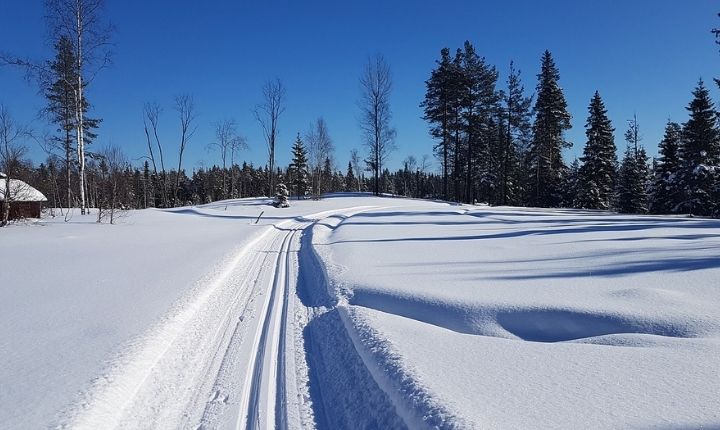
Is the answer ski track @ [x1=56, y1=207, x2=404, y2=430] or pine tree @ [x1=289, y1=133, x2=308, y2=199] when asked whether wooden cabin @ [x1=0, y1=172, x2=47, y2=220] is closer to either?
ski track @ [x1=56, y1=207, x2=404, y2=430]

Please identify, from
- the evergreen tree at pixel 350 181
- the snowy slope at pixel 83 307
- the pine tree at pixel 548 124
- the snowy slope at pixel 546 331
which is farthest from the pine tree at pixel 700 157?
the evergreen tree at pixel 350 181

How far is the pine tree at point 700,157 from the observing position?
29844 mm

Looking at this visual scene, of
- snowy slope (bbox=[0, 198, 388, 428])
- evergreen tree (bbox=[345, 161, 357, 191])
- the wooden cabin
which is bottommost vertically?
snowy slope (bbox=[0, 198, 388, 428])

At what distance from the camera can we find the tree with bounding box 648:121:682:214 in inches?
1271

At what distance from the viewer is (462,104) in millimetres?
36531

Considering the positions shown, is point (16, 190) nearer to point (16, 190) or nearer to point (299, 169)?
point (16, 190)

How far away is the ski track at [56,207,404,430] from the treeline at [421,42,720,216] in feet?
105

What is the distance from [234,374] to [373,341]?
156 centimetres

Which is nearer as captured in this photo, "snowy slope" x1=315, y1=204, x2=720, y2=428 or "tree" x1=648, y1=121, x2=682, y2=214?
"snowy slope" x1=315, y1=204, x2=720, y2=428

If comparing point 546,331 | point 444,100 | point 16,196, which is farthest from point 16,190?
point 444,100

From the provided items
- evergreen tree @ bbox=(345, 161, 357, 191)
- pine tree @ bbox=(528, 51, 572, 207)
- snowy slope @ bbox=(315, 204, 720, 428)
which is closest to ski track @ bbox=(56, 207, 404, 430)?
snowy slope @ bbox=(315, 204, 720, 428)

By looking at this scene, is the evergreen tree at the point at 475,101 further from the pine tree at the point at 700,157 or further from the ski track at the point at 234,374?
the ski track at the point at 234,374

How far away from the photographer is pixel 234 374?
418 centimetres

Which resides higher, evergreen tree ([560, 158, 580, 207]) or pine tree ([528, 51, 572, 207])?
pine tree ([528, 51, 572, 207])
